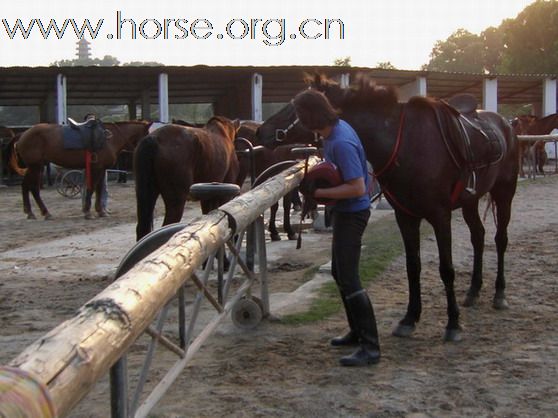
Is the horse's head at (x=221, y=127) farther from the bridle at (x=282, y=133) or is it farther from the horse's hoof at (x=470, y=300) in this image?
the horse's hoof at (x=470, y=300)

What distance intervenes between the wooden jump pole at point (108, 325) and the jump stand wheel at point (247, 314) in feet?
5.63

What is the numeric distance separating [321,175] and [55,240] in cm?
716

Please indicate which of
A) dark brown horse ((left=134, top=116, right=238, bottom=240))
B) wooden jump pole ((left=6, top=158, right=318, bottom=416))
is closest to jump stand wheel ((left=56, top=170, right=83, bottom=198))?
dark brown horse ((left=134, top=116, right=238, bottom=240))

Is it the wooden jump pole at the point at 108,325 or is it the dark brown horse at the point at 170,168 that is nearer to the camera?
the wooden jump pole at the point at 108,325

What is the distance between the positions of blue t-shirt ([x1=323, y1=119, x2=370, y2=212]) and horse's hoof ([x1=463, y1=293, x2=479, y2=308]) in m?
2.08

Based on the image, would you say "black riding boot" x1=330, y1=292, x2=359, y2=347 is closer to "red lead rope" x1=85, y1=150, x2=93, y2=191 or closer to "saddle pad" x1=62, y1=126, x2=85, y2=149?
"red lead rope" x1=85, y1=150, x2=93, y2=191

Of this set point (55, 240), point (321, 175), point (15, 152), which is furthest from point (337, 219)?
point (15, 152)

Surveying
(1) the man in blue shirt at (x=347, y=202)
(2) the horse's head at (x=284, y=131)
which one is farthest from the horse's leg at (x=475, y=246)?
(1) the man in blue shirt at (x=347, y=202)

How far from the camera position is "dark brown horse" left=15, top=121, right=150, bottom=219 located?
1391cm

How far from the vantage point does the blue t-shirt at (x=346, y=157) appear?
15.0ft

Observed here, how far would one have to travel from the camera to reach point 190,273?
134 inches

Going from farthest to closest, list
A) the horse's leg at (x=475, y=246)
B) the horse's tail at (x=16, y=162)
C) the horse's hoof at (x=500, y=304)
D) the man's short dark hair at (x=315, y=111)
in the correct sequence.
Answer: the horse's tail at (x=16, y=162), the horse's leg at (x=475, y=246), the horse's hoof at (x=500, y=304), the man's short dark hair at (x=315, y=111)

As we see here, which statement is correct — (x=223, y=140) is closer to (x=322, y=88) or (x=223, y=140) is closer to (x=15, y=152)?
(x=322, y=88)

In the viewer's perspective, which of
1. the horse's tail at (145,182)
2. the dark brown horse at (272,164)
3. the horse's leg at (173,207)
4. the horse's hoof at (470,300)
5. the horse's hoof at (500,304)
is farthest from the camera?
the dark brown horse at (272,164)
